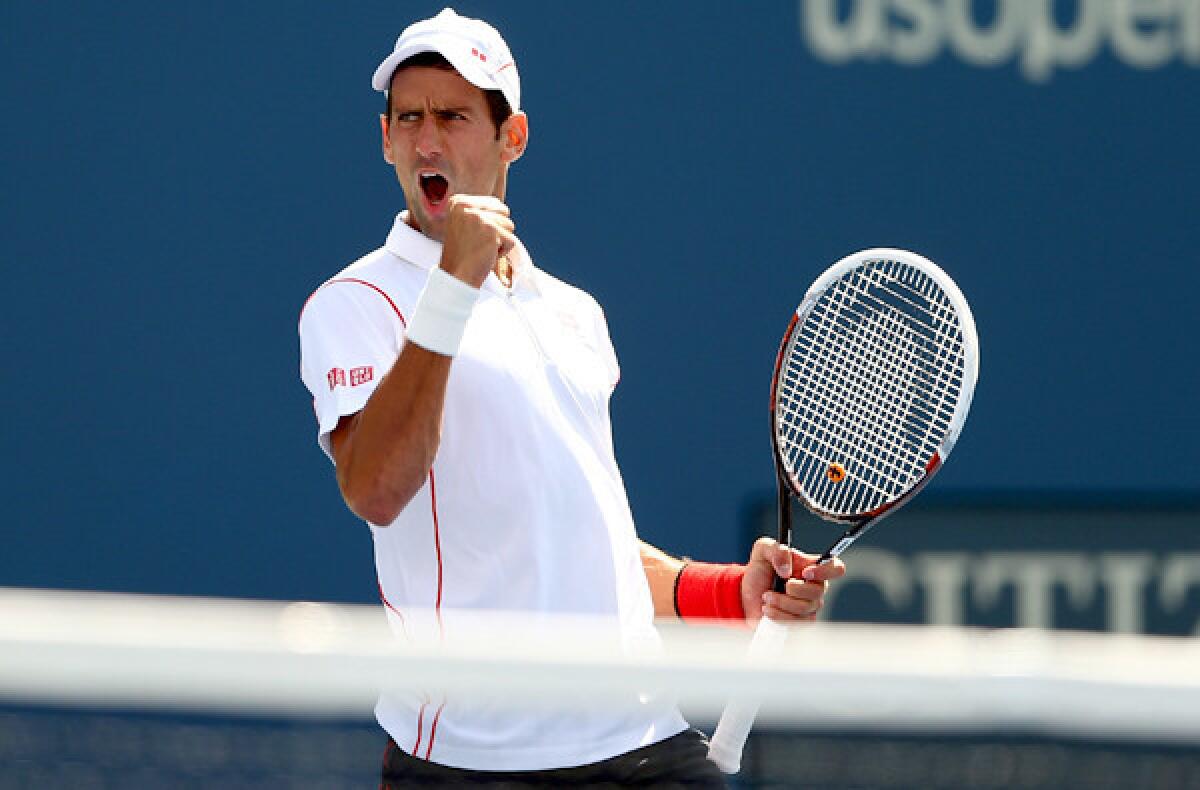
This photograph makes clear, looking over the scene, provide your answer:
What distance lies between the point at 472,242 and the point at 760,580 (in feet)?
2.25

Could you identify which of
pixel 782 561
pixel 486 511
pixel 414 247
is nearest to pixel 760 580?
pixel 782 561

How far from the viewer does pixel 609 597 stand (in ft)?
9.26

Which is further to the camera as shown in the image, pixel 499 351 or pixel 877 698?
pixel 499 351

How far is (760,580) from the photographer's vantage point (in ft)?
10.0

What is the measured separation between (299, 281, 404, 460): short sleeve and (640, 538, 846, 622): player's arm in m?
0.58

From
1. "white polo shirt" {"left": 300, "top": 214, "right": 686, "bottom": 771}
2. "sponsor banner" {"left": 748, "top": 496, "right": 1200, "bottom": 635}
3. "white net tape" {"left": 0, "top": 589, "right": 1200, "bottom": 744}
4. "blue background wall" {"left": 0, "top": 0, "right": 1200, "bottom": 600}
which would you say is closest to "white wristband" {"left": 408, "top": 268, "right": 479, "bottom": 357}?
"white polo shirt" {"left": 300, "top": 214, "right": 686, "bottom": 771}

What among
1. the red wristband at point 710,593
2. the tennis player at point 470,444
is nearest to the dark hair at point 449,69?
the tennis player at point 470,444

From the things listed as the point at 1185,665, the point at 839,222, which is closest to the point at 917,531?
the point at 839,222

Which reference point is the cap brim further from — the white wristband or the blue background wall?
the blue background wall

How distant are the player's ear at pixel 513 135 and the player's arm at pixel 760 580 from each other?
1.86 ft

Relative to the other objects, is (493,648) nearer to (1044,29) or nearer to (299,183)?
(299,183)

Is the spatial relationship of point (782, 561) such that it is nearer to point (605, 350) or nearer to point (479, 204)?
point (605, 350)

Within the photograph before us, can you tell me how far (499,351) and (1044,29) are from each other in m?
1.89

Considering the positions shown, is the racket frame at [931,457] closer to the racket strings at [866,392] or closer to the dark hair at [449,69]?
the racket strings at [866,392]
